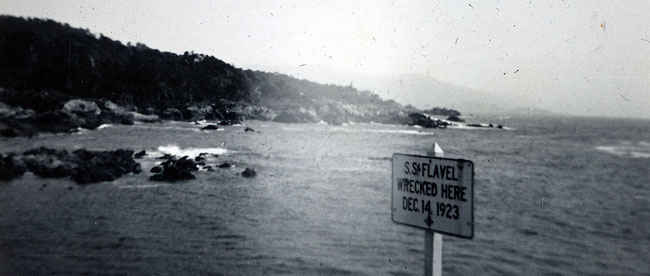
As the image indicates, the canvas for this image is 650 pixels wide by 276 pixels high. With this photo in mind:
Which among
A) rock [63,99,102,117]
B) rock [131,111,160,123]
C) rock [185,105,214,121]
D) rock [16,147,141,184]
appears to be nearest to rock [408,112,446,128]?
rock [185,105,214,121]

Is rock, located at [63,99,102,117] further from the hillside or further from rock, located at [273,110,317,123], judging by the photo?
rock, located at [273,110,317,123]

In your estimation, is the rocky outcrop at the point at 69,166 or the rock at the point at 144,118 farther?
the rock at the point at 144,118

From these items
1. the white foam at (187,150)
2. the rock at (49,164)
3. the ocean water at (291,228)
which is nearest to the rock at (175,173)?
the ocean water at (291,228)

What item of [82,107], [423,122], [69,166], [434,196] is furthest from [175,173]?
[423,122]

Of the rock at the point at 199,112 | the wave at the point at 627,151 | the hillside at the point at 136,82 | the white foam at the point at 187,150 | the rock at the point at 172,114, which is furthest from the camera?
the rock at the point at 199,112

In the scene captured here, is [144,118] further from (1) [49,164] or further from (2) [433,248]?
(2) [433,248]

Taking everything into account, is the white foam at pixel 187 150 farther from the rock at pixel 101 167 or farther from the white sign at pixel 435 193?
the white sign at pixel 435 193
